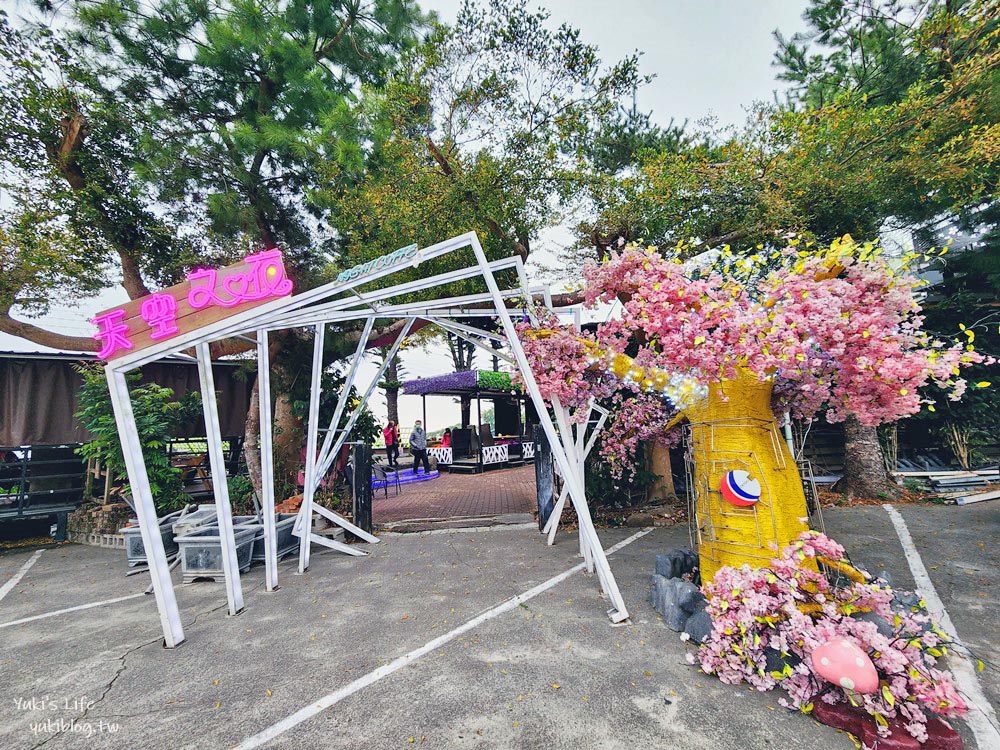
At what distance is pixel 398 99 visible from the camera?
7.27 m

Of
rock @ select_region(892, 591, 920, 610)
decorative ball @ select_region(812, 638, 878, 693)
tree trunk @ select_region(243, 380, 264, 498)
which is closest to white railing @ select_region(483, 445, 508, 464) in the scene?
tree trunk @ select_region(243, 380, 264, 498)

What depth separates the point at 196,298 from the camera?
148 inches

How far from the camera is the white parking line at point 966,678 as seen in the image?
93.6 inches

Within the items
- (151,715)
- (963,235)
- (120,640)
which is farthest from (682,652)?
(963,235)

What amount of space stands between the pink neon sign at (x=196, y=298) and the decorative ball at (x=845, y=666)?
4.65 m

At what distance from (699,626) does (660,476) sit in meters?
5.17

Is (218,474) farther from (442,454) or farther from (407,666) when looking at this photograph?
(442,454)

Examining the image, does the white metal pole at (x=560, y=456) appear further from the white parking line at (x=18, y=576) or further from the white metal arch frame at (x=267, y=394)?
the white parking line at (x=18, y=576)

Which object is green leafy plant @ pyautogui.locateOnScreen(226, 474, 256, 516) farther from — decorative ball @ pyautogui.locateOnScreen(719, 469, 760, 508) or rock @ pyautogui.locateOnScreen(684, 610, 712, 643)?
decorative ball @ pyautogui.locateOnScreen(719, 469, 760, 508)

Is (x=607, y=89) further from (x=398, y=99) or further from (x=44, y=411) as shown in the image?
(x=44, y=411)

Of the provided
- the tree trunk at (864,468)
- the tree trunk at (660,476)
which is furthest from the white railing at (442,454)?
the tree trunk at (864,468)

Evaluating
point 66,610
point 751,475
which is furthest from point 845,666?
point 66,610

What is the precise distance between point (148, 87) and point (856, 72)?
42.4 feet

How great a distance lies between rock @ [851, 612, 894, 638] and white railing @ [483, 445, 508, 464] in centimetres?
1283
